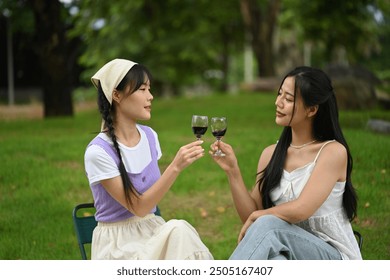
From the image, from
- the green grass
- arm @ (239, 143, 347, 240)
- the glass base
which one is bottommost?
the green grass

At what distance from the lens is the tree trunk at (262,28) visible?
1833 cm

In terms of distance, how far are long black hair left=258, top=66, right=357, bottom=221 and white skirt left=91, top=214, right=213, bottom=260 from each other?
1.74 feet

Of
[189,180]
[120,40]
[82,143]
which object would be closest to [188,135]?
[82,143]

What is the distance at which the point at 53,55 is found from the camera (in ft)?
40.4

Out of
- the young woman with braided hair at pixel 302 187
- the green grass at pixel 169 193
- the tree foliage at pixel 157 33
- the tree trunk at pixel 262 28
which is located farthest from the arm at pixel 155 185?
the tree trunk at pixel 262 28

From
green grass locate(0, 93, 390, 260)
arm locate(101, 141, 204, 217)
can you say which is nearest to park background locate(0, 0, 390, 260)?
green grass locate(0, 93, 390, 260)

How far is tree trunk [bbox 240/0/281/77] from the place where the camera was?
1833cm

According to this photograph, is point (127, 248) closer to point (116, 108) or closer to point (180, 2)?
point (116, 108)

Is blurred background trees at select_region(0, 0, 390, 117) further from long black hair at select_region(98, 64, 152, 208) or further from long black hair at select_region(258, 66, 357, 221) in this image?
long black hair at select_region(258, 66, 357, 221)

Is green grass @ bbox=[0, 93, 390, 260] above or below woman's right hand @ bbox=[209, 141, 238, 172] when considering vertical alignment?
below

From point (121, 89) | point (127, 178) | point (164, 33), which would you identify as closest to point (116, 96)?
point (121, 89)

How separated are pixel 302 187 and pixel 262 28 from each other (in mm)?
16038

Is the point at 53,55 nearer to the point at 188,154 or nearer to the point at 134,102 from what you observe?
the point at 134,102
